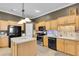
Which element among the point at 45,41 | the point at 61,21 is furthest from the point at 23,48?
the point at 45,41

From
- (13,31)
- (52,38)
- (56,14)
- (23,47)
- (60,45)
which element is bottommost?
(60,45)

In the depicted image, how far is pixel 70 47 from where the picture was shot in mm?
4512

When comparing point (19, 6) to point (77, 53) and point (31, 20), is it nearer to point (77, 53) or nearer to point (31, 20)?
point (31, 20)

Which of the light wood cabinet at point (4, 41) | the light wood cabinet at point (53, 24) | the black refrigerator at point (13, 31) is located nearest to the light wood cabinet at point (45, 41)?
the light wood cabinet at point (53, 24)

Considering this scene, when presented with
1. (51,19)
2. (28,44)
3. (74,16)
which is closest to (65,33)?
(74,16)

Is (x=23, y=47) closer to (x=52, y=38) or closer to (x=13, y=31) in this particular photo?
(x=13, y=31)

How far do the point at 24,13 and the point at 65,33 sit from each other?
6.97 ft

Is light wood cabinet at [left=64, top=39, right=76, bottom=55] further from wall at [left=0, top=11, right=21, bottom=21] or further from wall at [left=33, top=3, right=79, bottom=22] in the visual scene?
wall at [left=0, top=11, right=21, bottom=21]

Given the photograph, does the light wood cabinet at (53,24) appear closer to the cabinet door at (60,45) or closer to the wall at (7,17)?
the cabinet door at (60,45)

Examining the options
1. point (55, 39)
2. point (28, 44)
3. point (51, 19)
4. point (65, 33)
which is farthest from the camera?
point (51, 19)

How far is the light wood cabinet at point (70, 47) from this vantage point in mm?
4324

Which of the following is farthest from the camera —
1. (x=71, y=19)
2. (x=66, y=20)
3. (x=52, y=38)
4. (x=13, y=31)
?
(x=52, y=38)

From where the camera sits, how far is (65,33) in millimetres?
5195

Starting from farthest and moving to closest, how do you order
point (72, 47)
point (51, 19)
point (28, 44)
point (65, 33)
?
point (51, 19)
point (65, 33)
point (72, 47)
point (28, 44)
